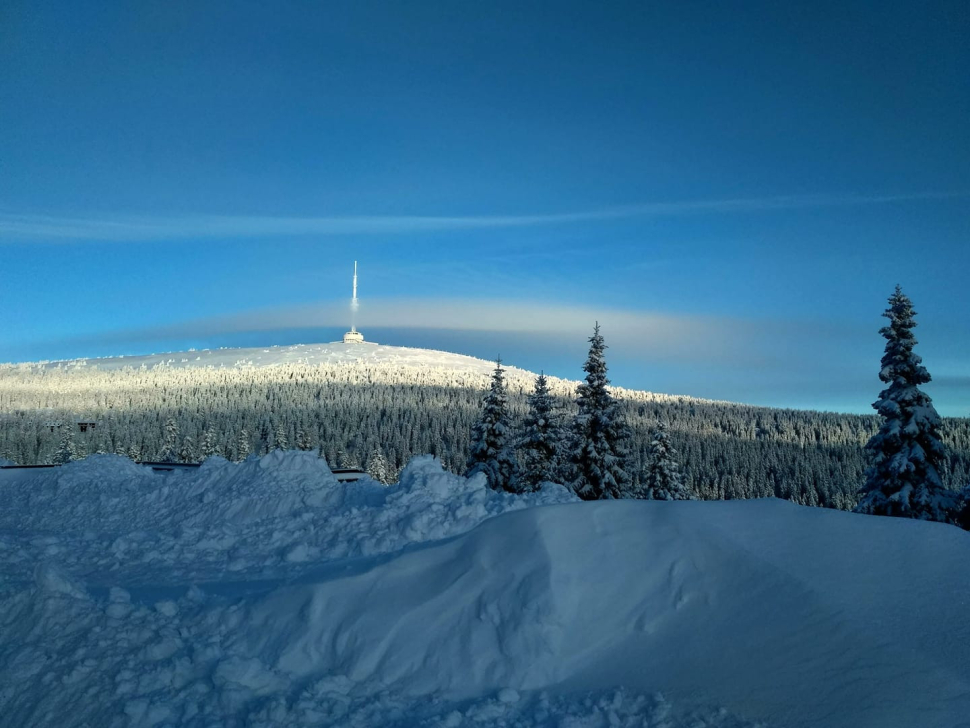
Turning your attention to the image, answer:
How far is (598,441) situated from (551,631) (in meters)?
24.1

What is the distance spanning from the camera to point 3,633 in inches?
263

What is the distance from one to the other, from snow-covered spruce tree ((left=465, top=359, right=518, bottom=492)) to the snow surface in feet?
75.1

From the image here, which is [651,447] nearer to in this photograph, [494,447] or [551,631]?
[494,447]

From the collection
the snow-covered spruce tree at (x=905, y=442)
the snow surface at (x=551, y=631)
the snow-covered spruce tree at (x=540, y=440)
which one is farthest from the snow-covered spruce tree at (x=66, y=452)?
the snow-covered spruce tree at (x=905, y=442)

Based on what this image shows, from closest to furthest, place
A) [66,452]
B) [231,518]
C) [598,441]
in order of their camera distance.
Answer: [231,518]
[598,441]
[66,452]

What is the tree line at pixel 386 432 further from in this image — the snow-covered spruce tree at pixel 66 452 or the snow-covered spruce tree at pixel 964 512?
the snow-covered spruce tree at pixel 964 512

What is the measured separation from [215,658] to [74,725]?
1260 mm

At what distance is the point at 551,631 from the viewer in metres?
6.36

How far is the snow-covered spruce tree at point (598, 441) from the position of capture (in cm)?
2925

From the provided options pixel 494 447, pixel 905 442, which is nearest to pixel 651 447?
pixel 494 447

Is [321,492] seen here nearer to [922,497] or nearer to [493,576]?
[493,576]

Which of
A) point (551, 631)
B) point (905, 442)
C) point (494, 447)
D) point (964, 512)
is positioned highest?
point (905, 442)

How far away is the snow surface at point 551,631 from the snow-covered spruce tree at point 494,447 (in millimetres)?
22876

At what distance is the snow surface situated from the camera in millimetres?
5328
